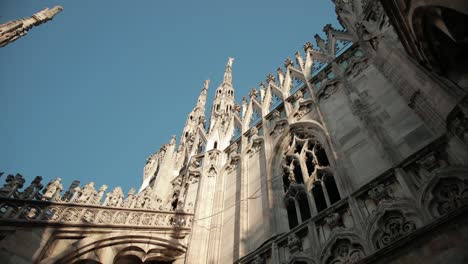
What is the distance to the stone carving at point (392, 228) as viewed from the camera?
248 inches

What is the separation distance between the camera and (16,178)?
9.59 m

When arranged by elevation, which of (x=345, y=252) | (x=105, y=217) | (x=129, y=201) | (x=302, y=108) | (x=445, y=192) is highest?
(x=302, y=108)

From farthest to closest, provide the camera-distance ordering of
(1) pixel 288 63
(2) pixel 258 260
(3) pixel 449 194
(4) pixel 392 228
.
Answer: (1) pixel 288 63, (2) pixel 258 260, (4) pixel 392 228, (3) pixel 449 194

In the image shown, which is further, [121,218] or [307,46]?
[307,46]

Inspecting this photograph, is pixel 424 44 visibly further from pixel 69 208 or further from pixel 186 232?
Result: pixel 69 208

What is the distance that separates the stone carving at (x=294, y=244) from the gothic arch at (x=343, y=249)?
2.80 ft

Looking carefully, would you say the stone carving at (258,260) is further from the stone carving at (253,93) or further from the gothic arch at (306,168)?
the stone carving at (253,93)

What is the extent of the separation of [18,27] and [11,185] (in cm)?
2060

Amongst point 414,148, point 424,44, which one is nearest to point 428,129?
point 414,148

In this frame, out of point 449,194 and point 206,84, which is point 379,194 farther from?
point 206,84

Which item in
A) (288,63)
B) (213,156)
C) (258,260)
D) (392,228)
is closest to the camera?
(392,228)

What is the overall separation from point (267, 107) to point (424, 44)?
888 centimetres

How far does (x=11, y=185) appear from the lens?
9.48 metres

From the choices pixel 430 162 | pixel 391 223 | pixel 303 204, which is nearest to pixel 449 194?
pixel 430 162
